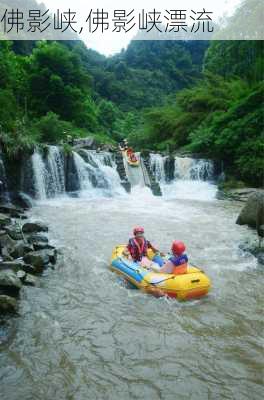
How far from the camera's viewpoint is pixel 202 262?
6.72 meters

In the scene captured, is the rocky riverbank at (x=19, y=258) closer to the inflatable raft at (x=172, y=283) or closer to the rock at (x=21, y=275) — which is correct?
the rock at (x=21, y=275)

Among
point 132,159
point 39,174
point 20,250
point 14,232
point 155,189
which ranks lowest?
point 20,250

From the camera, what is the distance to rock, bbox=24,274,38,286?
212 inches

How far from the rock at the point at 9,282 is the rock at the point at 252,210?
20.5 ft

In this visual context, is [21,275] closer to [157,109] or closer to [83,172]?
[83,172]

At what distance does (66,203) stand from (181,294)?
7902mm

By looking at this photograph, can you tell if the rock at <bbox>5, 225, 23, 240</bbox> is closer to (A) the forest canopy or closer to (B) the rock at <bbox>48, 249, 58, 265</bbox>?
(B) the rock at <bbox>48, 249, 58, 265</bbox>

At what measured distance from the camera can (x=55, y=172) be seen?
13.8 meters

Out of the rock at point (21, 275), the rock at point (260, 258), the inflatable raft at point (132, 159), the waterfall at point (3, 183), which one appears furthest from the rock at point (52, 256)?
the inflatable raft at point (132, 159)

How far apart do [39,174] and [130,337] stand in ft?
32.3

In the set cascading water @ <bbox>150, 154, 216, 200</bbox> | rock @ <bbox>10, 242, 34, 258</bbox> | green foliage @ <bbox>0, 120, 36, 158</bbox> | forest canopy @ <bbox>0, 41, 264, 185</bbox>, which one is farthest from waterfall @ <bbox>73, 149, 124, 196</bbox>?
rock @ <bbox>10, 242, 34, 258</bbox>

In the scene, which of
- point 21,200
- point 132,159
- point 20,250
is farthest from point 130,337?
point 132,159

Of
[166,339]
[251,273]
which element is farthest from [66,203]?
[166,339]

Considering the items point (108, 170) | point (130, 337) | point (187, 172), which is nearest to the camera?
point (130, 337)
